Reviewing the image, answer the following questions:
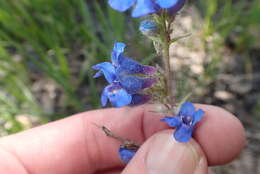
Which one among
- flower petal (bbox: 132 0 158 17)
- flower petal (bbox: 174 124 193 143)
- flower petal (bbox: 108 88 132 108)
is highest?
flower petal (bbox: 132 0 158 17)

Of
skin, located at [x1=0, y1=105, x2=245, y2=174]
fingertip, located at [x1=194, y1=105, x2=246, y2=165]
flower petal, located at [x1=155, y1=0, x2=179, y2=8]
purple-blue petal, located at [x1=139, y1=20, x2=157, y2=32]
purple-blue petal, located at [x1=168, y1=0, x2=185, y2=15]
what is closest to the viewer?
flower petal, located at [x1=155, y1=0, x2=179, y2=8]

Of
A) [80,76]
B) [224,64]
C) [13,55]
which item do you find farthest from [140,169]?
[13,55]

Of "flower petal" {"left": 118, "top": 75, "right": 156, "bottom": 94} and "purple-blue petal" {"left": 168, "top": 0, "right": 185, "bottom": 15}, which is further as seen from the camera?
"flower petal" {"left": 118, "top": 75, "right": 156, "bottom": 94}

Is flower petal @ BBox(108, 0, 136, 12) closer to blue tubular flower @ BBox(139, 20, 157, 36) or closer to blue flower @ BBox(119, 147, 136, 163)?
blue tubular flower @ BBox(139, 20, 157, 36)

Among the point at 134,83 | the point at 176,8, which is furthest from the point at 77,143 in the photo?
the point at 176,8

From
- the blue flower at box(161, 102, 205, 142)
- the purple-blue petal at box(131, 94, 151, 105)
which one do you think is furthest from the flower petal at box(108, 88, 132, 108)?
the blue flower at box(161, 102, 205, 142)

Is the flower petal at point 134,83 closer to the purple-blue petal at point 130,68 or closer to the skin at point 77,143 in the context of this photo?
the purple-blue petal at point 130,68
